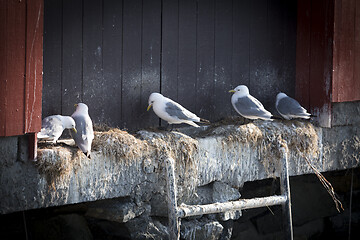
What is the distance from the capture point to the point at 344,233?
6434 millimetres

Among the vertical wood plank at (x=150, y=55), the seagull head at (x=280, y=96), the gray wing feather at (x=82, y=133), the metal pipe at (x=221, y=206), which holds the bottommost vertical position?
the metal pipe at (x=221, y=206)

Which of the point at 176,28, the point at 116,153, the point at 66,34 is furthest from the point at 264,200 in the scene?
the point at 66,34

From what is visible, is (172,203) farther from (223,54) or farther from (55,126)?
(223,54)

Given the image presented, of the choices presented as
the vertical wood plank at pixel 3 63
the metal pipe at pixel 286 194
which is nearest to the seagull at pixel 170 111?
the metal pipe at pixel 286 194

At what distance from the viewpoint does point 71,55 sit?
4738 millimetres

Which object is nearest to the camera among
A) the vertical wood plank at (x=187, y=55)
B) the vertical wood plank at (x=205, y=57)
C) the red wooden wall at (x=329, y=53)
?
the vertical wood plank at (x=187, y=55)

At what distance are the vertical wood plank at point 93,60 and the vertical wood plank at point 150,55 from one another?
1.32 feet

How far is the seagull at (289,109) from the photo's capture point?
553 cm

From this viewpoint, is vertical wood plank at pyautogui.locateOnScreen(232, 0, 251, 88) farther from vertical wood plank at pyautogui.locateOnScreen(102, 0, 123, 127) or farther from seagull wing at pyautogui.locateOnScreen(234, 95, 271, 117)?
vertical wood plank at pyautogui.locateOnScreen(102, 0, 123, 127)

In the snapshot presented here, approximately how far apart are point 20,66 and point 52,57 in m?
0.67

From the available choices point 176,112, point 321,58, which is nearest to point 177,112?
point 176,112

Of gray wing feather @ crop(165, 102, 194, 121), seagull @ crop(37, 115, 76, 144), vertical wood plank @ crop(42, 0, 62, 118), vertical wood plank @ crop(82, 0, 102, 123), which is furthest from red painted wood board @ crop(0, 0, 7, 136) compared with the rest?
gray wing feather @ crop(165, 102, 194, 121)

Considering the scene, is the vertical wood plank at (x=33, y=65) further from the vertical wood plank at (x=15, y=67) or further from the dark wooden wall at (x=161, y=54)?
the dark wooden wall at (x=161, y=54)

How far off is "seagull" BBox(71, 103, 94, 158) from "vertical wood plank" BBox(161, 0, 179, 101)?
3.22 feet
